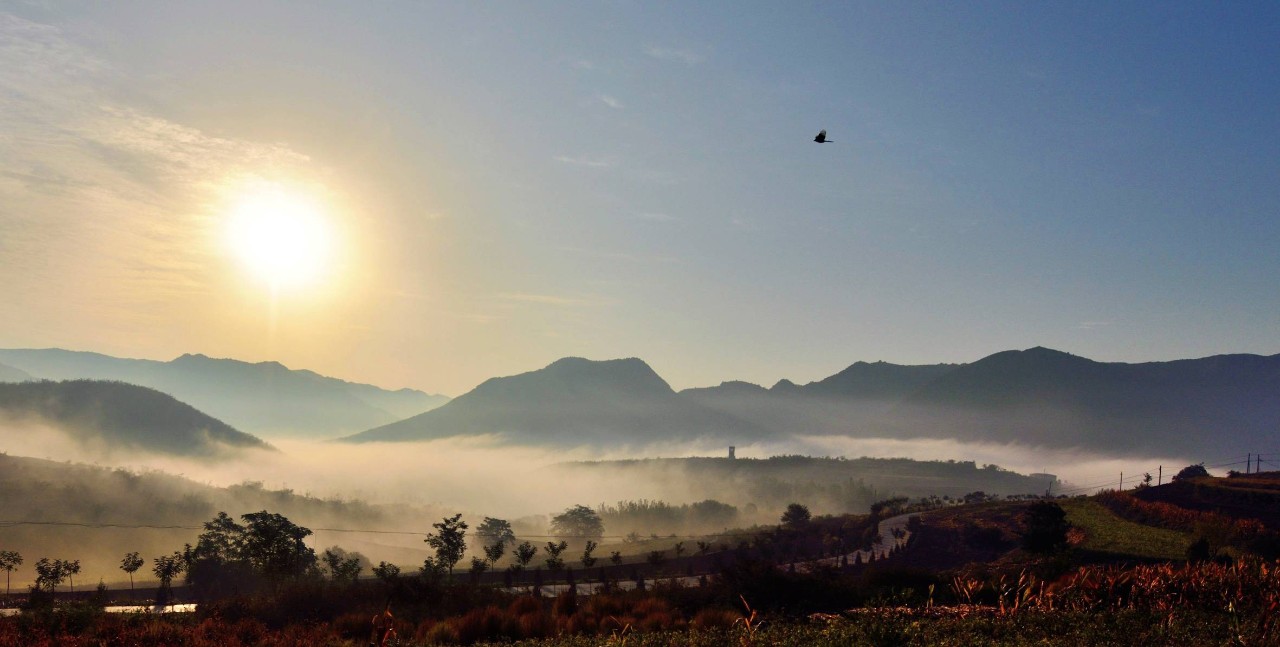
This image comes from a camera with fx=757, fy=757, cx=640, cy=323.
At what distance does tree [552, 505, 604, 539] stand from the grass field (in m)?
115

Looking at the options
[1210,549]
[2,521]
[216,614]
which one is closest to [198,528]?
[2,521]

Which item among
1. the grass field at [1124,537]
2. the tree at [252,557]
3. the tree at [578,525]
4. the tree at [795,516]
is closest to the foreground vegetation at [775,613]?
the grass field at [1124,537]

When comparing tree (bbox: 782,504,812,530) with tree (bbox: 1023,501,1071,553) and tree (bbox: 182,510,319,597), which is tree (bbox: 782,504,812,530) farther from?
tree (bbox: 182,510,319,597)

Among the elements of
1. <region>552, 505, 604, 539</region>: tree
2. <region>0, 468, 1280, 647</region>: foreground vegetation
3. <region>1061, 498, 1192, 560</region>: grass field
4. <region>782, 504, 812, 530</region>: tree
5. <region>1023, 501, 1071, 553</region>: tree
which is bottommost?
<region>552, 505, 604, 539</region>: tree

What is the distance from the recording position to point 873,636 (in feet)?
39.7

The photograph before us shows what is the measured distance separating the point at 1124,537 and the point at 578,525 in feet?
417

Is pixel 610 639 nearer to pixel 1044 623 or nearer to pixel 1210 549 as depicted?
pixel 1044 623

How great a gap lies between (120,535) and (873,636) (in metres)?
218

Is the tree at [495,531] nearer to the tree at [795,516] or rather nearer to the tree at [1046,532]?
the tree at [795,516]

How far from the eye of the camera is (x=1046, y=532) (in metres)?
44.2

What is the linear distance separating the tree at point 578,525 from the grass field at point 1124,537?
115 metres

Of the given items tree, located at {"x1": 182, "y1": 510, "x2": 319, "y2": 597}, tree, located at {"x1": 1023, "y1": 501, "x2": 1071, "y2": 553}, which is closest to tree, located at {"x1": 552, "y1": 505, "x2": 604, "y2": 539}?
tree, located at {"x1": 182, "y1": 510, "x2": 319, "y2": 597}

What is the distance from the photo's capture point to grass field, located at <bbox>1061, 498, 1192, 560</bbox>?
44062 mm

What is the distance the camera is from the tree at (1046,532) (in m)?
43.4
